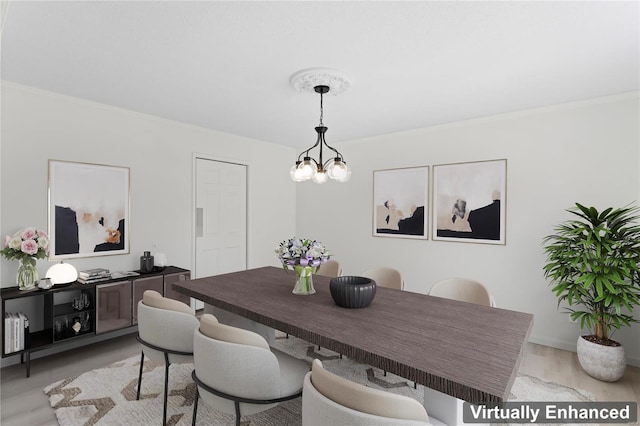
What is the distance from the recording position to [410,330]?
5.29 feet

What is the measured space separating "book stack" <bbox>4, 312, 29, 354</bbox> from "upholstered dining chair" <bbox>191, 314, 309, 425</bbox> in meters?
2.02

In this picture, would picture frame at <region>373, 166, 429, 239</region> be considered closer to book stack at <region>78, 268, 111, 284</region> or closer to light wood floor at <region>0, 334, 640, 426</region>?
light wood floor at <region>0, 334, 640, 426</region>

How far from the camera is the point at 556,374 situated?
2.76 m

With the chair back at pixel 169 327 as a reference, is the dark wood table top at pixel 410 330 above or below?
above

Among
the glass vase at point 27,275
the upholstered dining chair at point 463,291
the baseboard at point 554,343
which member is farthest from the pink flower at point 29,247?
the baseboard at point 554,343

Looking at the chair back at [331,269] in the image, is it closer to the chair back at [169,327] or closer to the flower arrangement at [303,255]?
the flower arrangement at [303,255]

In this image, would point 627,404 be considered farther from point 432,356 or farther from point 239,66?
point 239,66

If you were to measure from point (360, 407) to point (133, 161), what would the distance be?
3495 millimetres

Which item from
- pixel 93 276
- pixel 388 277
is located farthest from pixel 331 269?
pixel 93 276

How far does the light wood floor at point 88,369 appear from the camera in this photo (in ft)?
7.18

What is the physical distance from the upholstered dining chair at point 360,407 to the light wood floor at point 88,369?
2.05 metres

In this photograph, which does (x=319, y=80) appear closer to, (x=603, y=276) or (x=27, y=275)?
(x=603, y=276)

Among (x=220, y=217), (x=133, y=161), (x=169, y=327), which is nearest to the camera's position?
(x=169, y=327)

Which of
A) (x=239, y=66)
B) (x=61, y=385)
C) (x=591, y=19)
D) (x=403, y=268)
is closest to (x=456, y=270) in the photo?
→ (x=403, y=268)
